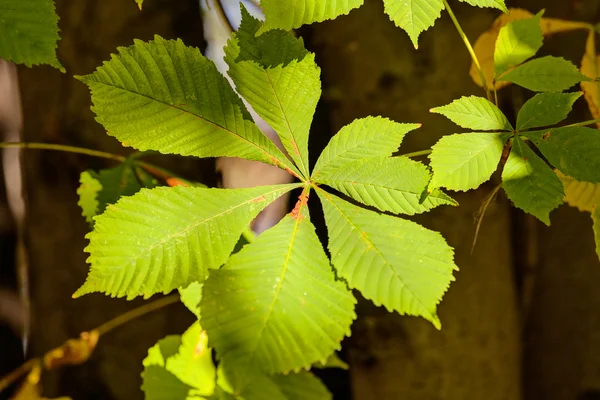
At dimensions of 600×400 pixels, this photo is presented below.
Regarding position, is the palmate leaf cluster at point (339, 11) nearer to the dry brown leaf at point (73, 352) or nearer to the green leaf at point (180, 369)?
the green leaf at point (180, 369)

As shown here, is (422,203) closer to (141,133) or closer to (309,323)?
(309,323)

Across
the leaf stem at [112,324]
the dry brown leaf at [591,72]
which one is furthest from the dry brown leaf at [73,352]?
the dry brown leaf at [591,72]

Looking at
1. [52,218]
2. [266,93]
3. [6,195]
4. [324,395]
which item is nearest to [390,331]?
[324,395]

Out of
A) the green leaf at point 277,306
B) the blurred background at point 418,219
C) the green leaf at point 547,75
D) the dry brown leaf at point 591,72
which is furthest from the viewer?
the blurred background at point 418,219

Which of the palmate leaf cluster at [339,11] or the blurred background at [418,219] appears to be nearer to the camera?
the palmate leaf cluster at [339,11]

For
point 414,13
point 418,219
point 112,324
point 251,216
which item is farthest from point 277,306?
point 112,324

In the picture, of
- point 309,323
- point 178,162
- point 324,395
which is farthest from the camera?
point 178,162
